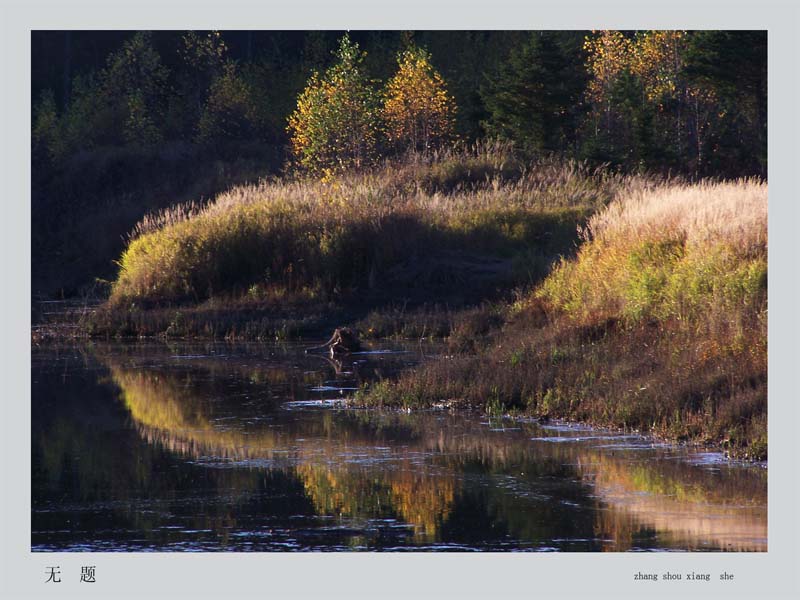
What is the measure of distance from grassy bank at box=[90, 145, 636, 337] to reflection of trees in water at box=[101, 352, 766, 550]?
10.4m

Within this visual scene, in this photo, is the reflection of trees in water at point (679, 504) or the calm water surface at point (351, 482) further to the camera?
the calm water surface at point (351, 482)

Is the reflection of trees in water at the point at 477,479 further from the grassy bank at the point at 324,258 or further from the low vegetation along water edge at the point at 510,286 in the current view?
the grassy bank at the point at 324,258

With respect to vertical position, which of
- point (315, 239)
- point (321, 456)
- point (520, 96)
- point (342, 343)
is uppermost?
point (520, 96)

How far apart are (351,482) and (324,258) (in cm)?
1599

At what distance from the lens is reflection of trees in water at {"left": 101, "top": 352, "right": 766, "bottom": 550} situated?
995 centimetres

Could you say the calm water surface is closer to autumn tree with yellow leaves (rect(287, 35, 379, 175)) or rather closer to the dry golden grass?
the dry golden grass

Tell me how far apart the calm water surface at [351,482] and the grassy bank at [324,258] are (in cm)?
901

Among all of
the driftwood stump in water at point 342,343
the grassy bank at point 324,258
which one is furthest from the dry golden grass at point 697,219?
the driftwood stump in water at point 342,343

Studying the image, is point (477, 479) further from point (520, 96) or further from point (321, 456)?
point (520, 96)

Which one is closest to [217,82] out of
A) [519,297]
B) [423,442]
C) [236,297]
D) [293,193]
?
[293,193]

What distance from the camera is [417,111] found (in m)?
49.4

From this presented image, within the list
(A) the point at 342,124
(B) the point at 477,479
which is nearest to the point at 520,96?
(A) the point at 342,124

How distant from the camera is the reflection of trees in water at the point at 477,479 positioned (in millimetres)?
9953

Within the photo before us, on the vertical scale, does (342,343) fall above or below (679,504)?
above
